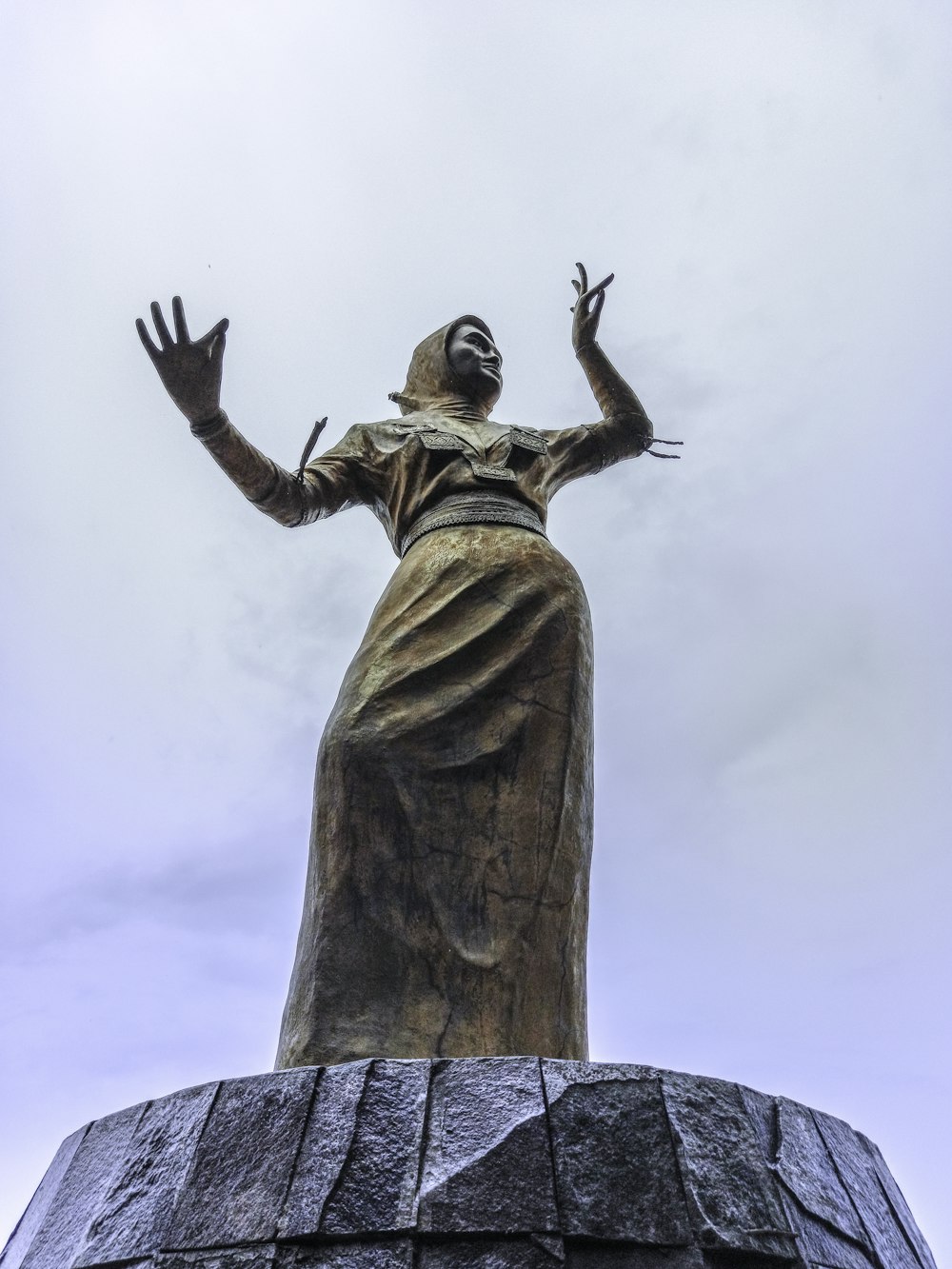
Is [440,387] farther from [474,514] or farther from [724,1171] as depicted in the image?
[724,1171]

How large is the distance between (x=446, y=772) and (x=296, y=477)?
165cm

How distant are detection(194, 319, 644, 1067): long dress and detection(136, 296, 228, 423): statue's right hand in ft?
0.40

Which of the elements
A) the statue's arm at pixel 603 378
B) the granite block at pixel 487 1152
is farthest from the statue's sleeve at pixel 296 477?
the granite block at pixel 487 1152

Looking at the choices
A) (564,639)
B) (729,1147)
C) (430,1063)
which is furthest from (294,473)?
(729,1147)

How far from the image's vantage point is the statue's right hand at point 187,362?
476 cm

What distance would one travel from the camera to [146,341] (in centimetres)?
476

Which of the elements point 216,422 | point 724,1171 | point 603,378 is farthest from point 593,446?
point 724,1171

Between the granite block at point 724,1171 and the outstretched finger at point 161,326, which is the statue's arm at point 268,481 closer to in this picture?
the outstretched finger at point 161,326

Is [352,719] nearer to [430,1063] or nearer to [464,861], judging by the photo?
[464,861]

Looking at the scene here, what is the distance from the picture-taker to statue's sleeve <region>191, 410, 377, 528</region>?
4.91 metres

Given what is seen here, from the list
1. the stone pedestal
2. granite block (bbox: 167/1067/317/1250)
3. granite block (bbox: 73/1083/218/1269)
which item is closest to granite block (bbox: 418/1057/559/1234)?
the stone pedestal

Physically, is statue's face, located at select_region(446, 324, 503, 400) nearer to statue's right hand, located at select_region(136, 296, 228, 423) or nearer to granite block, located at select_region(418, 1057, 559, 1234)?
statue's right hand, located at select_region(136, 296, 228, 423)

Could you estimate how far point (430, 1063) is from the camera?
116 inches

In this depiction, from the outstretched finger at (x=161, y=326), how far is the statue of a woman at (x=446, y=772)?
0.03 ft
